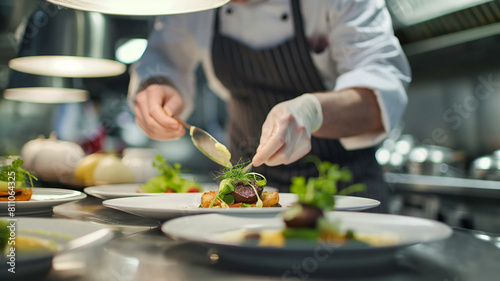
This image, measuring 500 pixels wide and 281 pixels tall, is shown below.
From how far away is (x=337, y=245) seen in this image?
465 mm

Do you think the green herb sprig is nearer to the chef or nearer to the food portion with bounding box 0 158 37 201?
the chef

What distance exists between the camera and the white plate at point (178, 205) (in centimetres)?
67

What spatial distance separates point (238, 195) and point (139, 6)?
18.5 inches

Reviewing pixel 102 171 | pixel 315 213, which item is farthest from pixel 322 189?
pixel 102 171

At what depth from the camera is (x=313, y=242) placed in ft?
1.55

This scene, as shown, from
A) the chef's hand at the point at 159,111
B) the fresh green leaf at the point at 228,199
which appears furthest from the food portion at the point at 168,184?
the fresh green leaf at the point at 228,199

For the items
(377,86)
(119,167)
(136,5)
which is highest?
(136,5)

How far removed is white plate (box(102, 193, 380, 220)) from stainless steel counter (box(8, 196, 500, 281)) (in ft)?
0.15

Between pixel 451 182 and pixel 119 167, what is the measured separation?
2.04m

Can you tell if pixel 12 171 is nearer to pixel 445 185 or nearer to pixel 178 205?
pixel 178 205

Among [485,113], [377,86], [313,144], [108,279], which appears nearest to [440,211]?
[485,113]

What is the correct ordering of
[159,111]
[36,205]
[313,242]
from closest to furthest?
[313,242] < [36,205] < [159,111]

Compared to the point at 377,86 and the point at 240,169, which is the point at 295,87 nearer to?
the point at 377,86

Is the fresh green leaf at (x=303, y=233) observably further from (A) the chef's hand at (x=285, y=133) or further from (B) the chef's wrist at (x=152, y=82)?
(B) the chef's wrist at (x=152, y=82)
